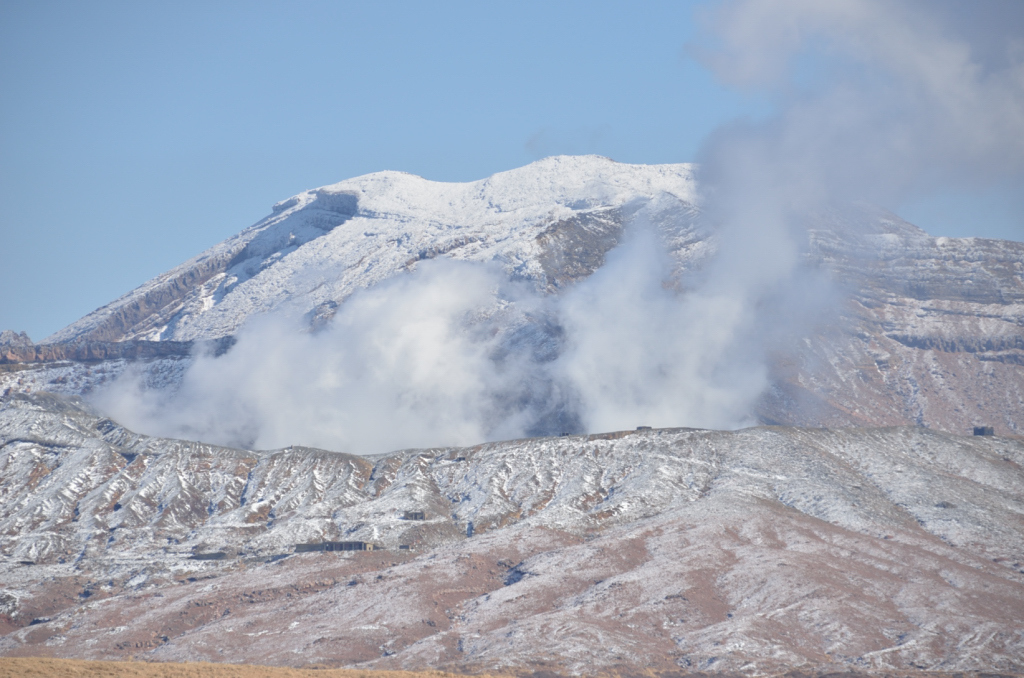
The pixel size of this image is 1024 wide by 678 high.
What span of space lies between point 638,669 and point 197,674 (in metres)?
75.3

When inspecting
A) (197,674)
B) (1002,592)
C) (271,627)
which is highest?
(197,674)

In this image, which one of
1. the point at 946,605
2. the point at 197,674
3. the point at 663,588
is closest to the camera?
the point at 197,674

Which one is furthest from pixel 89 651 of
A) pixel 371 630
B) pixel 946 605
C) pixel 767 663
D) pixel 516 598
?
pixel 946 605

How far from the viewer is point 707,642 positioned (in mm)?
172000

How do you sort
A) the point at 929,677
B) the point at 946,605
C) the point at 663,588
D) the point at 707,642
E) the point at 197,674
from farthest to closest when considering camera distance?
the point at 663,588 → the point at 946,605 → the point at 707,642 → the point at 929,677 → the point at 197,674

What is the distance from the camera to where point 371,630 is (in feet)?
622

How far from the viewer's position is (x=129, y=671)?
10531 cm

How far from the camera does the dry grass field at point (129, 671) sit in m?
100

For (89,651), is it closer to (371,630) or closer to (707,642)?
(371,630)

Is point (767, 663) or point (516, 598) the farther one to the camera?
point (516, 598)

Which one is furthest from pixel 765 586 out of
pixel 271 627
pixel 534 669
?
pixel 271 627

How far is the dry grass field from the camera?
3947 inches

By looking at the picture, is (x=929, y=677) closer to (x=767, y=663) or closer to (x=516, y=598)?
(x=767, y=663)

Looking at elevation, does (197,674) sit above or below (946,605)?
above
